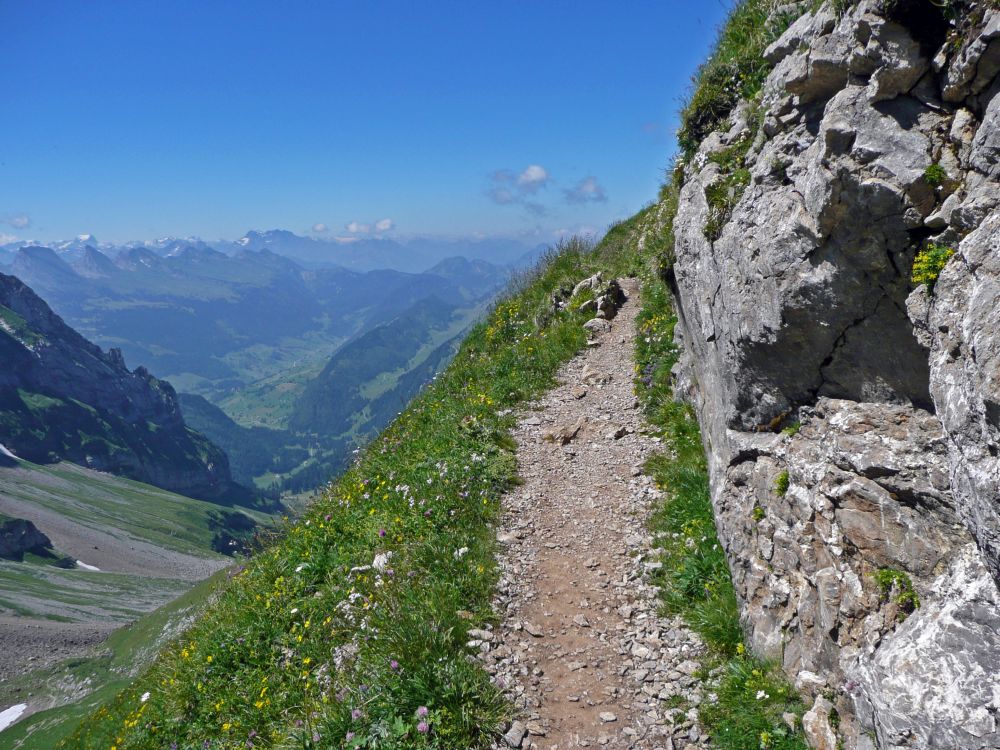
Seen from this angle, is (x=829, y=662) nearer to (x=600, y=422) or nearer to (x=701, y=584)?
(x=701, y=584)

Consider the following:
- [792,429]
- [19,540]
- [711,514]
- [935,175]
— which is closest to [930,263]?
[935,175]

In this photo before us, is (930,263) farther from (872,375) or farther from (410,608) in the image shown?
(410,608)

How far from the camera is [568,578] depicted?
913 cm

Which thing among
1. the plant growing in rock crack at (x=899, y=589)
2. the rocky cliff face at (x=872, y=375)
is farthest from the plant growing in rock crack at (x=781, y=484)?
the plant growing in rock crack at (x=899, y=589)

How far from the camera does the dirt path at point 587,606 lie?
6.70 metres

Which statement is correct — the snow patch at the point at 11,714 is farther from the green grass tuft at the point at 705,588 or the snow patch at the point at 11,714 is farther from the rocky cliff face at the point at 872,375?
the rocky cliff face at the point at 872,375

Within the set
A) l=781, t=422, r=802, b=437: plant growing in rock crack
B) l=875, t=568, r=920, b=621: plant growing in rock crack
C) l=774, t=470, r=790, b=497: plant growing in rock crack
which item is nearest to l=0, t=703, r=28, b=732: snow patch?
l=774, t=470, r=790, b=497: plant growing in rock crack

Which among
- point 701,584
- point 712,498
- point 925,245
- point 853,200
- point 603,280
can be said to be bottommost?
point 701,584

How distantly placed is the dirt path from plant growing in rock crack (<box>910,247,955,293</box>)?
193 inches

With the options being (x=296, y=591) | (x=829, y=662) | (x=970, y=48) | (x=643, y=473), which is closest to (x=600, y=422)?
(x=643, y=473)

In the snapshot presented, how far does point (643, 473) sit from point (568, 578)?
9.93ft

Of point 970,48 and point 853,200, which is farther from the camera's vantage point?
point 853,200

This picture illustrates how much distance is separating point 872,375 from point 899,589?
2168mm

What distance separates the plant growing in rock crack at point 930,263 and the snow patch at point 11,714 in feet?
394
